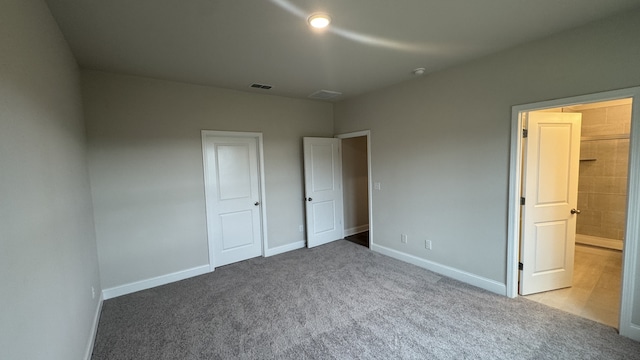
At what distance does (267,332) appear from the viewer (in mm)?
2393

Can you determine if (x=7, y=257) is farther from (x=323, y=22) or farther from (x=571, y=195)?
(x=571, y=195)

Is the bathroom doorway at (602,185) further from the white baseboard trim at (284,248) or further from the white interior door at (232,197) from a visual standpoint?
the white interior door at (232,197)

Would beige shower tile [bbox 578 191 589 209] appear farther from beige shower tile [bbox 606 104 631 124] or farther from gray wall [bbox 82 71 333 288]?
gray wall [bbox 82 71 333 288]

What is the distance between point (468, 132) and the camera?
3.10 m

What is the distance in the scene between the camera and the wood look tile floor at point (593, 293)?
253 cm

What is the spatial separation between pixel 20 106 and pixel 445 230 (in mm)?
3872

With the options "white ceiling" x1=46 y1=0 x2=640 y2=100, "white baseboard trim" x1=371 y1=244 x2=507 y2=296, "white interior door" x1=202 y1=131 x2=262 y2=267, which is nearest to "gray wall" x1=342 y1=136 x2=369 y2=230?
"white baseboard trim" x1=371 y1=244 x2=507 y2=296

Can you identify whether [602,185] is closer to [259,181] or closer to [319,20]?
[319,20]

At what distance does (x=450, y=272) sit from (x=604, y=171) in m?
3.28

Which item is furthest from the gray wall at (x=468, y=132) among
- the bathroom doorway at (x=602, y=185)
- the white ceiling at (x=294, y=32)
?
the bathroom doorway at (x=602, y=185)

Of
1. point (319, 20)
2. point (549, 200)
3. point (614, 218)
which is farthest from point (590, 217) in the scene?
point (319, 20)

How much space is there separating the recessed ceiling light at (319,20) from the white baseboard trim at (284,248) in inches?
131

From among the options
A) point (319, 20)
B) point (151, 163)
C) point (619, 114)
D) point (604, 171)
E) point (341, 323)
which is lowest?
point (341, 323)

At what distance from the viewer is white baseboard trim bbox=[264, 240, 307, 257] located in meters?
4.31
